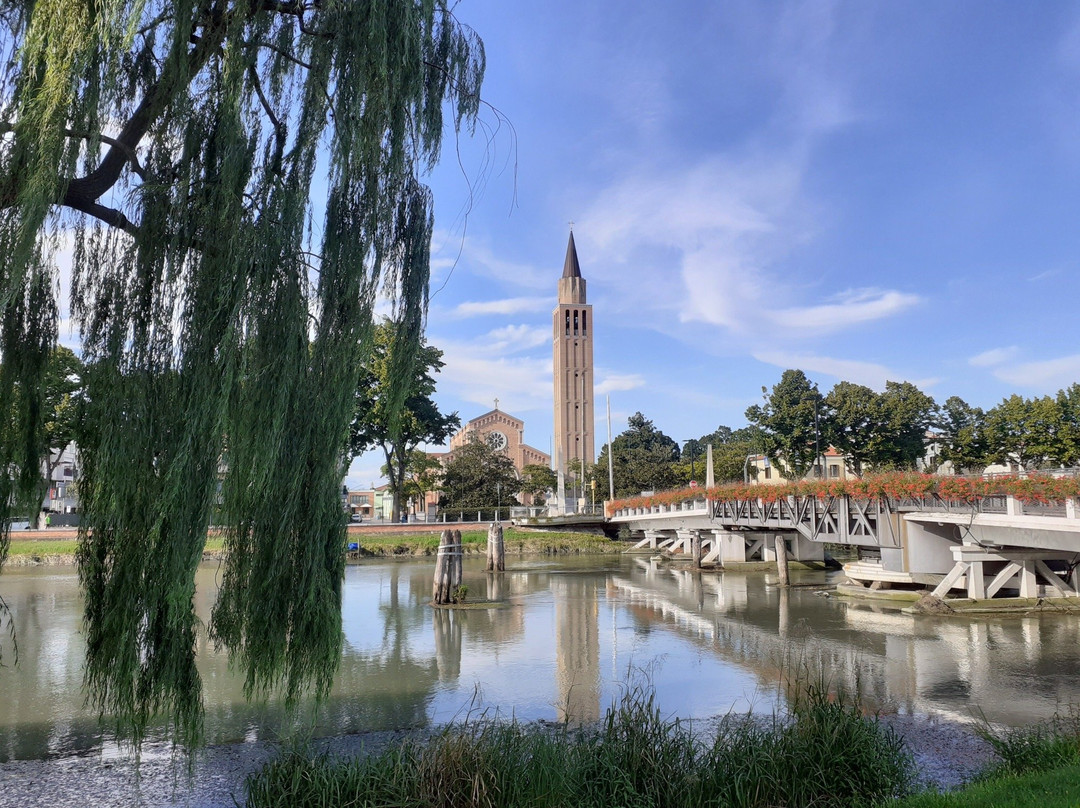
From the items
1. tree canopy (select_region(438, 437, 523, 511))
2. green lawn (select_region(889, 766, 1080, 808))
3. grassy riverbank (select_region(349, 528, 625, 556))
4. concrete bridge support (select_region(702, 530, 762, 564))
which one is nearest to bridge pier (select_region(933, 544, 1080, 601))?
concrete bridge support (select_region(702, 530, 762, 564))

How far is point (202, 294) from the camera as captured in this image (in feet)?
15.9

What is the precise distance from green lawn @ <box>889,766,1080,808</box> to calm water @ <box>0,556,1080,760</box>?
Answer: 2.14 metres

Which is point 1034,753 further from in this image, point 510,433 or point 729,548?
point 510,433

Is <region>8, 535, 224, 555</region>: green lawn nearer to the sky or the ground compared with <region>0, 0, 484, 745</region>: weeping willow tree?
nearer to the ground

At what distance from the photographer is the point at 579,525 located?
50.6 m

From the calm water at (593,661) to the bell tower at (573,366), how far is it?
205ft

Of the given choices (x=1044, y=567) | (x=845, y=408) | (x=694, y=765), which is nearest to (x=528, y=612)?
(x=1044, y=567)

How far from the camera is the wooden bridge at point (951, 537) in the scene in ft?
60.2

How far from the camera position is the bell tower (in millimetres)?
89062

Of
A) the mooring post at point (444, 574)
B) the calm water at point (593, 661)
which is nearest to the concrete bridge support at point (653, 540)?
the calm water at point (593, 661)

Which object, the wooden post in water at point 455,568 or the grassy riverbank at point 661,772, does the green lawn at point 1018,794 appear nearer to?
the grassy riverbank at point 661,772

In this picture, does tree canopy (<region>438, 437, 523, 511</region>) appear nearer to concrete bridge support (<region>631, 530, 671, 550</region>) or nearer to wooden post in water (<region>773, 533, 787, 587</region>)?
concrete bridge support (<region>631, 530, 671, 550</region>)

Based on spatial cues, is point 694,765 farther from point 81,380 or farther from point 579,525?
point 579,525

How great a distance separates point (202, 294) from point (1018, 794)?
22.5 ft
